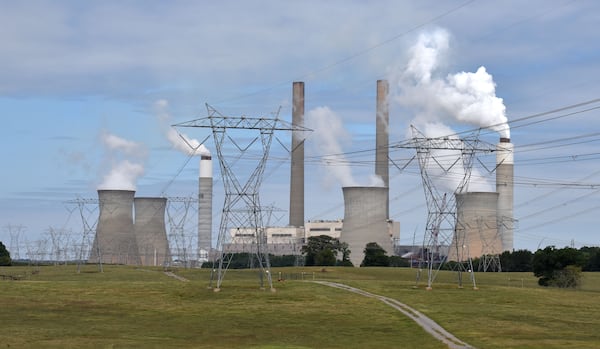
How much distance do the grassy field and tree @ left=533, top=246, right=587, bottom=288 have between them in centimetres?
1028

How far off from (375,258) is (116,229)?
44918mm

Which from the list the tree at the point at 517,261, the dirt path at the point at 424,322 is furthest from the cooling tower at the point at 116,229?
the dirt path at the point at 424,322

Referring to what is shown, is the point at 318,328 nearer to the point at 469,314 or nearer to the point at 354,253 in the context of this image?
the point at 469,314

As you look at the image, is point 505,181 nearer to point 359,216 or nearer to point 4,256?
point 359,216

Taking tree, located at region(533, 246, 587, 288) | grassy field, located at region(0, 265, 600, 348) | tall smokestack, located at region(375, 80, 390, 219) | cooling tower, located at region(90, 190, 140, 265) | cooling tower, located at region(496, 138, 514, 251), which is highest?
tall smokestack, located at region(375, 80, 390, 219)

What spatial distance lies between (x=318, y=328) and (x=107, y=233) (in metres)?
113

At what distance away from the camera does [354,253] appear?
174 metres

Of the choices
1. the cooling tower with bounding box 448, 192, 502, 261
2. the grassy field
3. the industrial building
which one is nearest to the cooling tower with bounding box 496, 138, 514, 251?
the industrial building

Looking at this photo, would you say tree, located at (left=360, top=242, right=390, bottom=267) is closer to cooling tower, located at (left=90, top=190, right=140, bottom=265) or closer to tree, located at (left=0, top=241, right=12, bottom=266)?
cooling tower, located at (left=90, top=190, right=140, bottom=265)

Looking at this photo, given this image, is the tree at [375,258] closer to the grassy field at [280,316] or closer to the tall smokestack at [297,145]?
the tall smokestack at [297,145]

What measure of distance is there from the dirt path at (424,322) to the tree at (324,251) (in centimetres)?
6330

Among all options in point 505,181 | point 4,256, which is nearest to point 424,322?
point 4,256

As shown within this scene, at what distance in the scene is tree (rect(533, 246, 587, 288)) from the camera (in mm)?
104438

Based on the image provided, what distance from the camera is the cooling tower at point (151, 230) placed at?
18338cm
